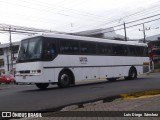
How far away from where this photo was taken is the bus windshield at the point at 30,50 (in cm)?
1815

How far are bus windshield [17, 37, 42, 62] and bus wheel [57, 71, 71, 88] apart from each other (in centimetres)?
191

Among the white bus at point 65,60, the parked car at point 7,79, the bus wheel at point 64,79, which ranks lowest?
the parked car at point 7,79

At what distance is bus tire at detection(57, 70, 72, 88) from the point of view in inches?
747

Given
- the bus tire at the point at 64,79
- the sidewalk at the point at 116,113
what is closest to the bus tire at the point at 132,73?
the bus tire at the point at 64,79

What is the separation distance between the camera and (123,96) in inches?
518

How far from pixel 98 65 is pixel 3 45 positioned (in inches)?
2778

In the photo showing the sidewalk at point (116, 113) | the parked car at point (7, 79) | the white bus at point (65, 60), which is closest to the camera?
the sidewalk at point (116, 113)

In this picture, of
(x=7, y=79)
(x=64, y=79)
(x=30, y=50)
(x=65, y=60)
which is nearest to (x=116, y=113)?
(x=64, y=79)

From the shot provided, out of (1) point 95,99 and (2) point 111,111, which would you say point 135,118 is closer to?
(2) point 111,111

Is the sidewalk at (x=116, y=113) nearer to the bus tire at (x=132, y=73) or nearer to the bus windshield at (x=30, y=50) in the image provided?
the bus windshield at (x=30, y=50)

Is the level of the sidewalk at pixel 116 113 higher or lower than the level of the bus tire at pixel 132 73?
lower

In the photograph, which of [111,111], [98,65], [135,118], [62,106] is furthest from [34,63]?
[135,118]

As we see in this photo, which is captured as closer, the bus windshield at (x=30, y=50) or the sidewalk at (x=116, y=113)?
the sidewalk at (x=116, y=113)

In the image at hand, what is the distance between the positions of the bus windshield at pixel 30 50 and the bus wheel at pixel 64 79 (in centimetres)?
191
